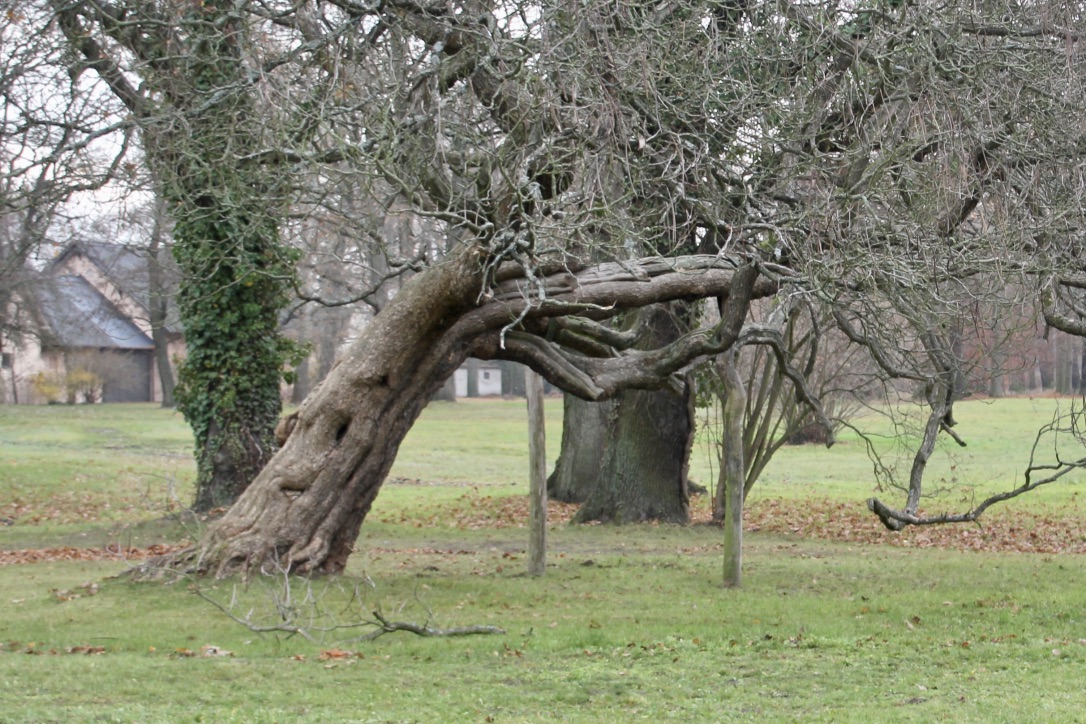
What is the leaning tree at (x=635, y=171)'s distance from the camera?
Answer: 1068 cm

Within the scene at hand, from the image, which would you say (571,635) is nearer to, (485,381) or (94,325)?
(94,325)

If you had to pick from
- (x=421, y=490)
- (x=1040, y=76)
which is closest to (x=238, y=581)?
(x=1040, y=76)

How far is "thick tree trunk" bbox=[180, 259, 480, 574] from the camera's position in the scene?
39.9ft

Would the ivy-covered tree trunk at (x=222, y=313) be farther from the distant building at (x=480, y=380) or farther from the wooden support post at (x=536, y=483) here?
the distant building at (x=480, y=380)

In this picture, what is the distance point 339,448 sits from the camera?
40.5ft

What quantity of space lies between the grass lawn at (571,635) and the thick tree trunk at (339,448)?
0.46 meters

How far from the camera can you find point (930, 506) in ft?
77.7

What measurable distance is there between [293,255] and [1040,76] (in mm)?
10152

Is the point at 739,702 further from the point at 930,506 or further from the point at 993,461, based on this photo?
the point at 993,461

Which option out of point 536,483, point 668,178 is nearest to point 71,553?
point 536,483

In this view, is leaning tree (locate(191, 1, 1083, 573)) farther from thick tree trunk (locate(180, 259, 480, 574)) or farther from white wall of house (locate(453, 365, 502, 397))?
white wall of house (locate(453, 365, 502, 397))

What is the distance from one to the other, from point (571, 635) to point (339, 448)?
11.7 ft

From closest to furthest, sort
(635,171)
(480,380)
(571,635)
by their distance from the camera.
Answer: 1. (571,635)
2. (635,171)
3. (480,380)

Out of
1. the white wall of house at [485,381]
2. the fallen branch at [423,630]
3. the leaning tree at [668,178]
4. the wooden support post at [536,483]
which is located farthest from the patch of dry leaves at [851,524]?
the white wall of house at [485,381]
